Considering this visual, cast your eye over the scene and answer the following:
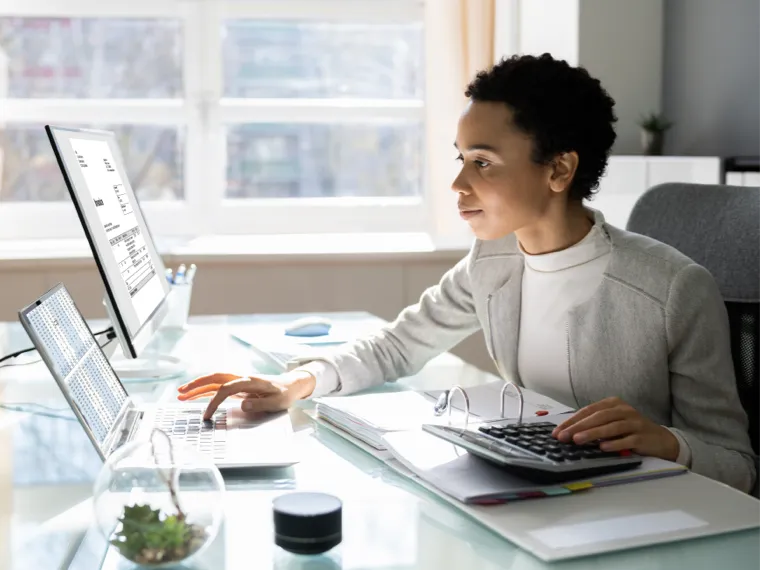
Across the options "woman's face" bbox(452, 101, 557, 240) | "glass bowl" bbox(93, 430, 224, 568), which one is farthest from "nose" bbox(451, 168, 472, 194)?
"glass bowl" bbox(93, 430, 224, 568)

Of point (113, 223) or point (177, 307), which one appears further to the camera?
point (177, 307)

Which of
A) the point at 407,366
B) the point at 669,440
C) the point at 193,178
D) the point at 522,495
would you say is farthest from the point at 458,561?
the point at 193,178

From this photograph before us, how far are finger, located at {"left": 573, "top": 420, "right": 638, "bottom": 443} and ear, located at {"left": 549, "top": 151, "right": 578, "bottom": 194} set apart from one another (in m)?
0.53

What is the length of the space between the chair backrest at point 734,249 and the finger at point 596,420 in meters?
0.47

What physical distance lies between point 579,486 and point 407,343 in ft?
2.28

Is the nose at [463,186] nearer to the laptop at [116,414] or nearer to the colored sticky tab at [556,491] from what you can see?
the laptop at [116,414]

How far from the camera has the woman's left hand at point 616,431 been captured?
1031 millimetres

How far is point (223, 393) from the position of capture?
4.23 ft

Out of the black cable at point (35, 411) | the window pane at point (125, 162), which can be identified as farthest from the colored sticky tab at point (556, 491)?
the window pane at point (125, 162)

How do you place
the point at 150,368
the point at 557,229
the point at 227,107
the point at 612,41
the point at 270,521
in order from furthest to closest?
the point at 227,107 < the point at 612,41 < the point at 150,368 < the point at 557,229 < the point at 270,521

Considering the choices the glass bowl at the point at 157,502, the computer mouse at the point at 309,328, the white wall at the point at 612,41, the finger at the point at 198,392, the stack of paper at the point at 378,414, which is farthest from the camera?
the white wall at the point at 612,41

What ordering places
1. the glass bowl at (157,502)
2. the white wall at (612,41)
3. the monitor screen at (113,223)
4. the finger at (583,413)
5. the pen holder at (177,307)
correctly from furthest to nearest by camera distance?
the white wall at (612,41) < the pen holder at (177,307) < the monitor screen at (113,223) < the finger at (583,413) < the glass bowl at (157,502)

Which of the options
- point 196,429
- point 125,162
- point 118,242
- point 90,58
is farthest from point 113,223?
point 90,58

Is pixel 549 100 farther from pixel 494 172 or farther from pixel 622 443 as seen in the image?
pixel 622 443
